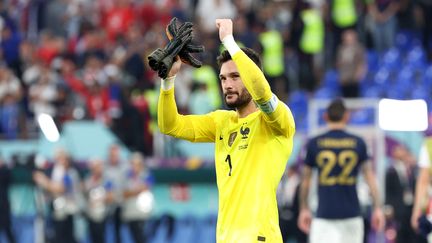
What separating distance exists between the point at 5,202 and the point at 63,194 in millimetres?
1005

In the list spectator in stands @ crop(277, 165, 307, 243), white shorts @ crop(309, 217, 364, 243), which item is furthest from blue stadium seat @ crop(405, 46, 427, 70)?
white shorts @ crop(309, 217, 364, 243)

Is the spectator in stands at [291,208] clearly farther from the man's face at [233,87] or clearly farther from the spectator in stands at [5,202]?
the man's face at [233,87]

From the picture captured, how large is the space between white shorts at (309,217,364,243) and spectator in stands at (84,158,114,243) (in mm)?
6051

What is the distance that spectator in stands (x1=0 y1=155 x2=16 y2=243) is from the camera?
57.2 feet

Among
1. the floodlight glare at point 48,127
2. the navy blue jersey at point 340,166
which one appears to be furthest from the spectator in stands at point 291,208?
the floodlight glare at point 48,127

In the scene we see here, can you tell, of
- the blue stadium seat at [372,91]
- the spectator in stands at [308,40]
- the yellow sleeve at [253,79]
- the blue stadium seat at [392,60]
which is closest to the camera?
the yellow sleeve at [253,79]

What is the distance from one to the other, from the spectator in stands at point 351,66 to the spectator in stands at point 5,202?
625 centimetres

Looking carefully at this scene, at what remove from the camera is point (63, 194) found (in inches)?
679

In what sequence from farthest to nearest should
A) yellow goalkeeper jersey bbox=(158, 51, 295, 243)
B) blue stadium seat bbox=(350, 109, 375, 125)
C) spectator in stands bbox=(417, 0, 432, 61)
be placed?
spectator in stands bbox=(417, 0, 432, 61)
blue stadium seat bbox=(350, 109, 375, 125)
yellow goalkeeper jersey bbox=(158, 51, 295, 243)

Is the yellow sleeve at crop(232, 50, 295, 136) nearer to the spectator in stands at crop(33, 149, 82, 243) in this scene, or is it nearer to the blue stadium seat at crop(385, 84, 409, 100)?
the spectator in stands at crop(33, 149, 82, 243)

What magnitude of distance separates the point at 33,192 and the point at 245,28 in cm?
542

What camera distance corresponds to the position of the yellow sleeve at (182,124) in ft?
23.7

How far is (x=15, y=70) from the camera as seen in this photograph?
854 inches

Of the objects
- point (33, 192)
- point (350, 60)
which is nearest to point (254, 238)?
point (33, 192)
